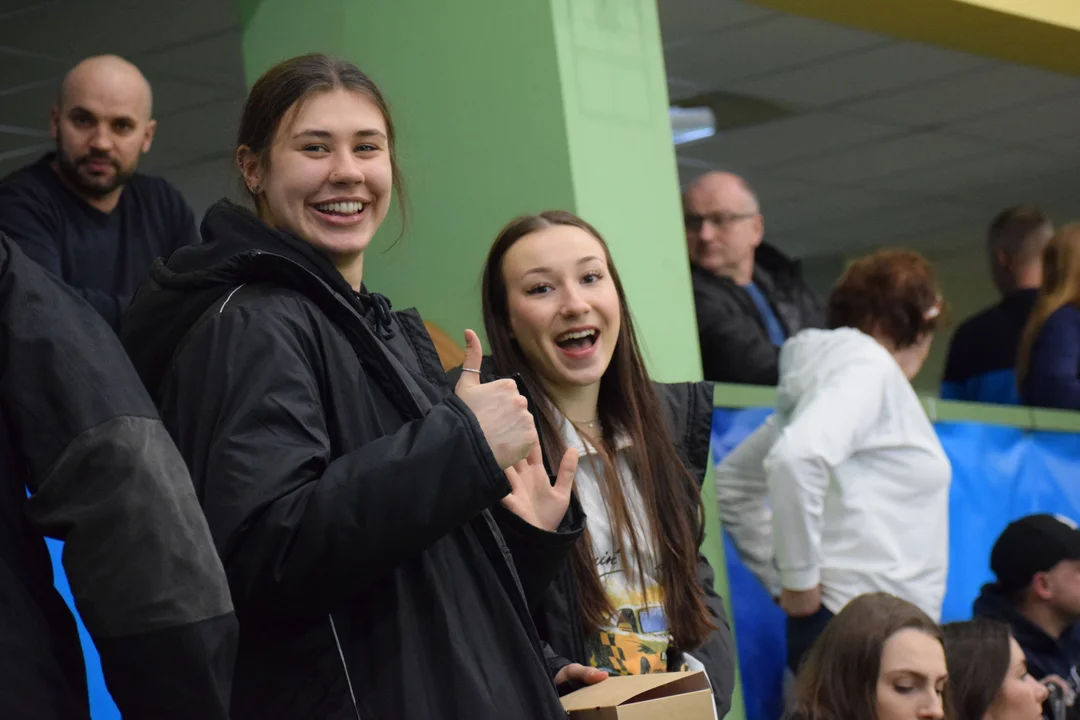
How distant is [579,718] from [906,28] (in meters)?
4.00

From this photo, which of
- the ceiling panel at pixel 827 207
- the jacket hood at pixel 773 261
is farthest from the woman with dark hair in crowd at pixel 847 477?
the ceiling panel at pixel 827 207

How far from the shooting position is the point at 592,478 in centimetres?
263

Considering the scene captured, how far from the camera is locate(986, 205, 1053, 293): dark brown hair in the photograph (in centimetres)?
598

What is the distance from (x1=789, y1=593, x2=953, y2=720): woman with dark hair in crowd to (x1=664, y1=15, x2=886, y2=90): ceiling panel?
143 inches

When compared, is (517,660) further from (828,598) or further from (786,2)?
(786,2)

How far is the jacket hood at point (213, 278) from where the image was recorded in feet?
6.52

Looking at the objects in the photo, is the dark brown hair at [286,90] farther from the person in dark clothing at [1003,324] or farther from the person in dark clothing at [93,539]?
the person in dark clothing at [1003,324]

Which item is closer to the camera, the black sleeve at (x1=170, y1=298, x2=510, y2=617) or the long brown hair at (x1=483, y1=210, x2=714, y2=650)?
the black sleeve at (x1=170, y1=298, x2=510, y2=617)

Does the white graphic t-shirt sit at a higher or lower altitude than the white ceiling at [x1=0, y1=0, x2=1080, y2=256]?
lower

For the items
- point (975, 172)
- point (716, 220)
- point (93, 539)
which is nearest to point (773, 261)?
point (716, 220)

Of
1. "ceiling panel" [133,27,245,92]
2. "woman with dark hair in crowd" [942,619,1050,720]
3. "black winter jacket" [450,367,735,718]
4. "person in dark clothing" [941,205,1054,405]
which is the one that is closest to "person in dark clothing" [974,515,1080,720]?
"woman with dark hair in crowd" [942,619,1050,720]

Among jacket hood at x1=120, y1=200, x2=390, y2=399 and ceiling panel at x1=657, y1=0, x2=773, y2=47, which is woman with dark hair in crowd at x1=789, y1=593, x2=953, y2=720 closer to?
jacket hood at x1=120, y1=200, x2=390, y2=399

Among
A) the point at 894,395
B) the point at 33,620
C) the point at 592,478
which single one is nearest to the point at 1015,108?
the point at 894,395

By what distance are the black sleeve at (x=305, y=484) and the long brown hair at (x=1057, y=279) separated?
3626mm
